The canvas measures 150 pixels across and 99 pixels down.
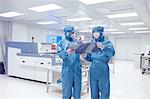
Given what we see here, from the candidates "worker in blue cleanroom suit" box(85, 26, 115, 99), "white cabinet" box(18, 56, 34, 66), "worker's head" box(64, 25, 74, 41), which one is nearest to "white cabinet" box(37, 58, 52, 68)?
"white cabinet" box(18, 56, 34, 66)

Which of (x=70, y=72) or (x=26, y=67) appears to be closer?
(x=70, y=72)

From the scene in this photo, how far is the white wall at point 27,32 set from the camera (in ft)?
28.6

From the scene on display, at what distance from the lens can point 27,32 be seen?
9.78 m

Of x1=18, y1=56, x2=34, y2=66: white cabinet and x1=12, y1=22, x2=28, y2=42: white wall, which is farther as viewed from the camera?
x1=12, y1=22, x2=28, y2=42: white wall

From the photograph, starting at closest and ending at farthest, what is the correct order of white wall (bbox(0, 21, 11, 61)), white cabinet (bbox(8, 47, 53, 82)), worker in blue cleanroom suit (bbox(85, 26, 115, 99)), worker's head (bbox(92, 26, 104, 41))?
worker in blue cleanroom suit (bbox(85, 26, 115, 99)) → worker's head (bbox(92, 26, 104, 41)) → white cabinet (bbox(8, 47, 53, 82)) → white wall (bbox(0, 21, 11, 61))

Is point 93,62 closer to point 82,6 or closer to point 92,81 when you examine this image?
point 92,81

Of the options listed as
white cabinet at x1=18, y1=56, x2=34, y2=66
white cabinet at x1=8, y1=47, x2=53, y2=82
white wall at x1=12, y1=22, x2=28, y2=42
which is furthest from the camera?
white wall at x1=12, y1=22, x2=28, y2=42

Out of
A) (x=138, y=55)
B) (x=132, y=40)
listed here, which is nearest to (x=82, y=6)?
(x=138, y=55)

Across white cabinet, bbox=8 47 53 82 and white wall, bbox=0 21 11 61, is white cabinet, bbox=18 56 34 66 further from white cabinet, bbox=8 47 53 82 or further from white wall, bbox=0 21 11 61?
white wall, bbox=0 21 11 61

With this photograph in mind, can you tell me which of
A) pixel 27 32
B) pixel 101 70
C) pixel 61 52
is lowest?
pixel 101 70

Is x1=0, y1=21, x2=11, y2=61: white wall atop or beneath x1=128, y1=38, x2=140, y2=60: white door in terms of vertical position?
atop

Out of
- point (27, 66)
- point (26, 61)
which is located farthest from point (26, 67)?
point (26, 61)

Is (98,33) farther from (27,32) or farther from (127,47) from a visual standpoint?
(127,47)

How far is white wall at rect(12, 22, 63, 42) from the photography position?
28.6 feet
